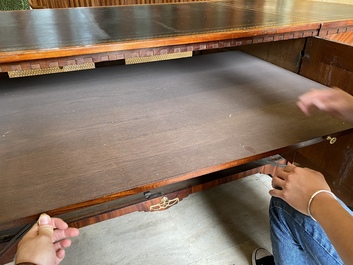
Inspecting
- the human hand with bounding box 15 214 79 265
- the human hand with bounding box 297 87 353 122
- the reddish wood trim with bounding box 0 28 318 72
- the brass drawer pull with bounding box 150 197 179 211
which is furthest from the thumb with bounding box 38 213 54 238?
the human hand with bounding box 297 87 353 122

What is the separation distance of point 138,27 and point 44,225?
593 millimetres

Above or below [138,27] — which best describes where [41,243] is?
below

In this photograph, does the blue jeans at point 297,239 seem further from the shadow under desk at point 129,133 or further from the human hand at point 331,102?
the human hand at point 331,102

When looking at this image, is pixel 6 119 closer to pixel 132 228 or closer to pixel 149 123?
pixel 149 123

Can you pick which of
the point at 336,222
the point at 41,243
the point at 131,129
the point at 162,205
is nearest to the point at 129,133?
the point at 131,129

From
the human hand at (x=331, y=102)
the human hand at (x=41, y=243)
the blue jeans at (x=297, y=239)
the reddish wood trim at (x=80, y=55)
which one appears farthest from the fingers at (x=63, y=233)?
the human hand at (x=331, y=102)

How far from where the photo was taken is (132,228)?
→ 1.05 m

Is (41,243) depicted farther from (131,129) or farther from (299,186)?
(299,186)

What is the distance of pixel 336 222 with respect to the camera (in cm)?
47

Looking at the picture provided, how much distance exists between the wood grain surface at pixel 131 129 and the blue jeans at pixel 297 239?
0.18m

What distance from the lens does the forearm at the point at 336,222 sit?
0.44 meters

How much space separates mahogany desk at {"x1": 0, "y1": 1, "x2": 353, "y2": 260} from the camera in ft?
1.67

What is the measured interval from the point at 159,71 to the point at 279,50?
47cm

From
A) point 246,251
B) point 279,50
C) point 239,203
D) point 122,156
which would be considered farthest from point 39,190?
point 279,50
